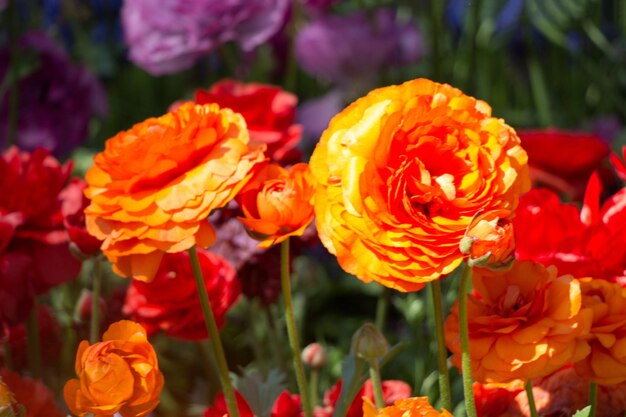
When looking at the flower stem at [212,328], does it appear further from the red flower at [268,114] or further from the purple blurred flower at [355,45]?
the purple blurred flower at [355,45]

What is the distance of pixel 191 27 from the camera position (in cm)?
104

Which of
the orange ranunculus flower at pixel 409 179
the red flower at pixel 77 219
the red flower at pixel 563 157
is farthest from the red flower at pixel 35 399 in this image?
the red flower at pixel 563 157

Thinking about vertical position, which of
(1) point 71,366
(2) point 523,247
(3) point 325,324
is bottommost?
(3) point 325,324

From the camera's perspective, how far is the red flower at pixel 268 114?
2.17 feet

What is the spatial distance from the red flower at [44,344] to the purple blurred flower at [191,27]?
374mm

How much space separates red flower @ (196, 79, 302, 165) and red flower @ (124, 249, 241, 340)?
90mm

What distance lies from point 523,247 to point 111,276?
0.55 meters

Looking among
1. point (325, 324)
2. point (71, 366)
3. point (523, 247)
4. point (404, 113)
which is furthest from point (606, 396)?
point (325, 324)

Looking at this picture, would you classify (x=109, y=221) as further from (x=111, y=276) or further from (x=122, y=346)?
(x=111, y=276)

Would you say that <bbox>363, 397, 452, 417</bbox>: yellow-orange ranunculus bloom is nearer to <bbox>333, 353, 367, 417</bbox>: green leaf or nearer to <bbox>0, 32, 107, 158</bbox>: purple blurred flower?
<bbox>333, 353, 367, 417</bbox>: green leaf

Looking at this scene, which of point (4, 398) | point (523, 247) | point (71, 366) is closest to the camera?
point (4, 398)

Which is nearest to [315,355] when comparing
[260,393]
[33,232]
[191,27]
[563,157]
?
[260,393]

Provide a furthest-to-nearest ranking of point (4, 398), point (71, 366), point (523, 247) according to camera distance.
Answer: point (71, 366), point (523, 247), point (4, 398)

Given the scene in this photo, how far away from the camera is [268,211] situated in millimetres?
454
